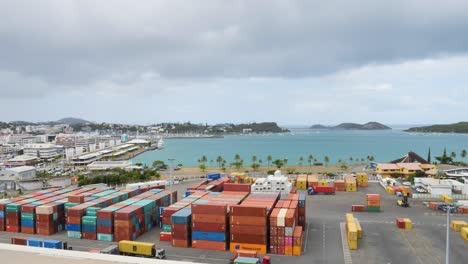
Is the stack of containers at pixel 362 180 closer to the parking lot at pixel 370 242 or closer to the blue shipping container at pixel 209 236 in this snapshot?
the parking lot at pixel 370 242

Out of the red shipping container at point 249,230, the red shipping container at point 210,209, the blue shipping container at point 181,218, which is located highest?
the red shipping container at point 210,209

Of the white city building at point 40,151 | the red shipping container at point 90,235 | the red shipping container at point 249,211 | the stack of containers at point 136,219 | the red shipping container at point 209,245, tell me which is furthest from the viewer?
the white city building at point 40,151

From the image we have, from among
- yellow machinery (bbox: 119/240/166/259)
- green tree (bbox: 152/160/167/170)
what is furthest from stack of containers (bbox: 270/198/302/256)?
green tree (bbox: 152/160/167/170)

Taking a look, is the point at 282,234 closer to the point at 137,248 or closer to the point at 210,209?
the point at 210,209

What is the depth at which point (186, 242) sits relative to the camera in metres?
23.3

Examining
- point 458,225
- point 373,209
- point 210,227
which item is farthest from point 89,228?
point 458,225

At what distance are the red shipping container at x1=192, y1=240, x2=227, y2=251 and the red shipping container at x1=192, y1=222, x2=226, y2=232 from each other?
784 millimetres

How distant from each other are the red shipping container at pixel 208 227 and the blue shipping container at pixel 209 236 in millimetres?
194

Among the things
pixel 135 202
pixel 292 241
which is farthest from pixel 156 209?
pixel 292 241

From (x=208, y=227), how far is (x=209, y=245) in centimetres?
118

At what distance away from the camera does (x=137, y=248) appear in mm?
21344

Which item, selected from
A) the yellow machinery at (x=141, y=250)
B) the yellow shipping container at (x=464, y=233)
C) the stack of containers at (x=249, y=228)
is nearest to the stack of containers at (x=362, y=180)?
the yellow shipping container at (x=464, y=233)

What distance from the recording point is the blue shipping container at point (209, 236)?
75.1ft

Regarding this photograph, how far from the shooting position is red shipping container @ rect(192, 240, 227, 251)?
75.0 feet
